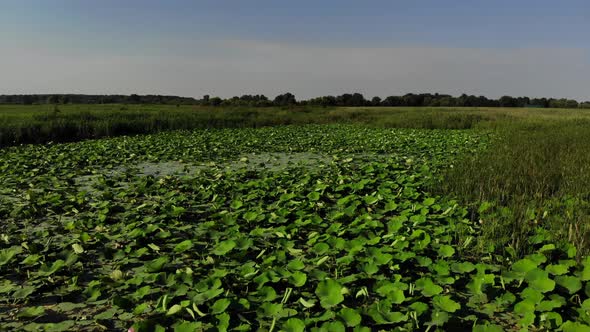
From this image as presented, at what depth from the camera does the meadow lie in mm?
2055

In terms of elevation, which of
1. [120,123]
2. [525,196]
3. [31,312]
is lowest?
[31,312]

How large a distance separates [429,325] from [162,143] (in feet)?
32.0

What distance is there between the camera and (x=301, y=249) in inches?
120

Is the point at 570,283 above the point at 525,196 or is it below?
below

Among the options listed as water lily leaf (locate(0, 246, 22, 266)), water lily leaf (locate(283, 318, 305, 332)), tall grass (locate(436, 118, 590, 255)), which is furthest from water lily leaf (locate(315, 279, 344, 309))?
water lily leaf (locate(0, 246, 22, 266))

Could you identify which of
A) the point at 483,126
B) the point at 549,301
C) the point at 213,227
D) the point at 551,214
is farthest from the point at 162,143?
the point at 483,126

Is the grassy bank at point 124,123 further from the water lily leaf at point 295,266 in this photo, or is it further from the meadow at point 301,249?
the water lily leaf at point 295,266

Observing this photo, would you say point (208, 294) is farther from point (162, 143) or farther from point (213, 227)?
point (162, 143)

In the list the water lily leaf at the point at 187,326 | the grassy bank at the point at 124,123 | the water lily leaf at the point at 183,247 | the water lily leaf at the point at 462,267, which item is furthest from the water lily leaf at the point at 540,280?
the grassy bank at the point at 124,123

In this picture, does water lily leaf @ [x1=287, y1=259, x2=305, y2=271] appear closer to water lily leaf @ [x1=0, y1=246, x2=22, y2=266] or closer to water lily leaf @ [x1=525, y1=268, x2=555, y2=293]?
water lily leaf @ [x1=525, y1=268, x2=555, y2=293]

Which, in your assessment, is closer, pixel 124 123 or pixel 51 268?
pixel 51 268

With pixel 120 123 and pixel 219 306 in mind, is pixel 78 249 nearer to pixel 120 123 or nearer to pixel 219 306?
pixel 219 306

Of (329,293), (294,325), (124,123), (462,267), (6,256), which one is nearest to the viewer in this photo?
(294,325)

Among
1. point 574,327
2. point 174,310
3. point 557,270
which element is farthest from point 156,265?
point 557,270
